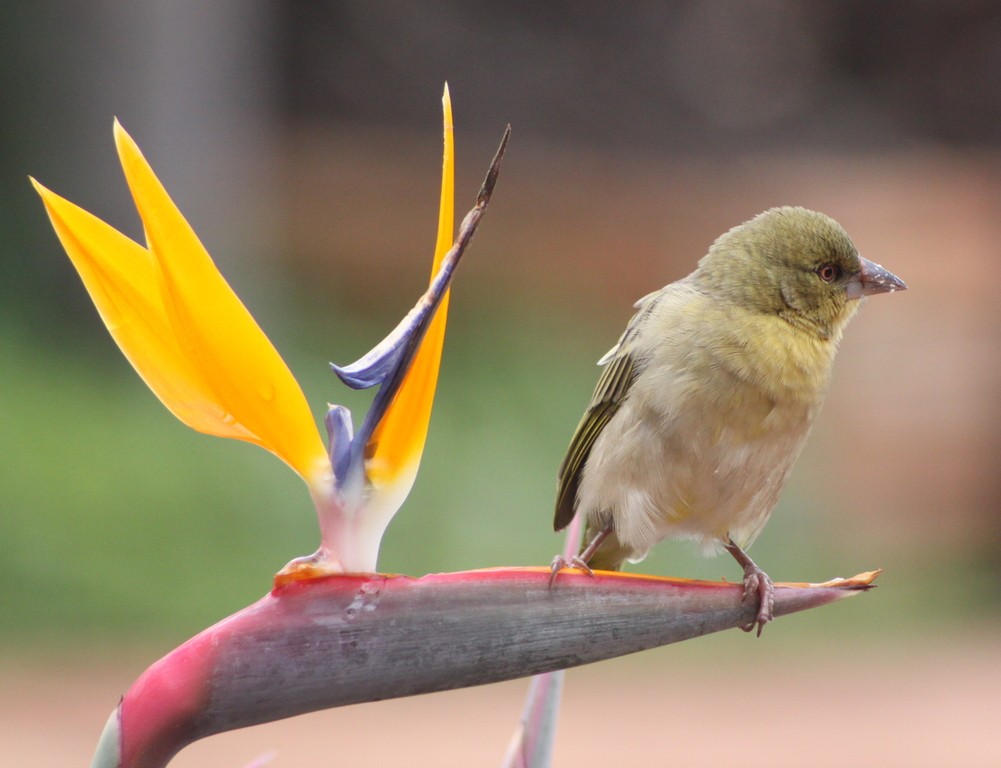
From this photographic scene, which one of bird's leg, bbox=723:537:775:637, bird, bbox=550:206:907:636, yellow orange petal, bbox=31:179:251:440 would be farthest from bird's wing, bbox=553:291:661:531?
yellow orange petal, bbox=31:179:251:440

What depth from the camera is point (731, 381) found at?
1.42m

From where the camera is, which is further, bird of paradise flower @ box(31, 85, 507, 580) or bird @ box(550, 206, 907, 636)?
bird @ box(550, 206, 907, 636)

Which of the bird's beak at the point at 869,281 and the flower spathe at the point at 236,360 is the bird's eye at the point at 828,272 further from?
the flower spathe at the point at 236,360

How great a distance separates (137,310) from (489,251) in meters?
5.00

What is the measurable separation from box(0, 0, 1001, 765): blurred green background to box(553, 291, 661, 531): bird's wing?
207 centimetres

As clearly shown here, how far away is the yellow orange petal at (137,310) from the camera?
0.80 meters

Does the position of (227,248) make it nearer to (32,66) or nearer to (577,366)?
(32,66)

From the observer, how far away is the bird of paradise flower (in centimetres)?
79

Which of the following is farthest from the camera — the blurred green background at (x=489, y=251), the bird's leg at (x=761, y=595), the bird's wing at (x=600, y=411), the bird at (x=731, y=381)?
the blurred green background at (x=489, y=251)

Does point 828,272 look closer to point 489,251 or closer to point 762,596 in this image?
point 762,596

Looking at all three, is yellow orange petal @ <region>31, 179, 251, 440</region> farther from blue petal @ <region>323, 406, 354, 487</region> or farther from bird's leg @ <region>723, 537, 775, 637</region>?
bird's leg @ <region>723, 537, 775, 637</region>

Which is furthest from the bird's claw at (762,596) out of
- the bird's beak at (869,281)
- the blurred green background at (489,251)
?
the blurred green background at (489,251)

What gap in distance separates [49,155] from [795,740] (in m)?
3.62

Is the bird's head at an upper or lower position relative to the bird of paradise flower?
upper
